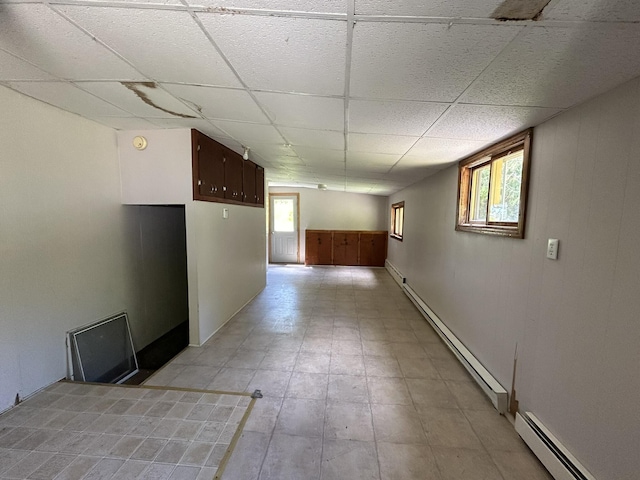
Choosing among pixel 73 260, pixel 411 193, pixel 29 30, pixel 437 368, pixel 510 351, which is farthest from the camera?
pixel 411 193

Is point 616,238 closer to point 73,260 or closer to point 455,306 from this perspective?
point 455,306

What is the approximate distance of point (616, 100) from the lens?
1.19 meters

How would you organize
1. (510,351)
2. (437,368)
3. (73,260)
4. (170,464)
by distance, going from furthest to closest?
(437,368), (73,260), (510,351), (170,464)

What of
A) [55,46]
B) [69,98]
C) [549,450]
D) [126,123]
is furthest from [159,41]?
[549,450]

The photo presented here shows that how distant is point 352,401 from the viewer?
1.97m

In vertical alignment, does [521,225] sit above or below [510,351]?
above

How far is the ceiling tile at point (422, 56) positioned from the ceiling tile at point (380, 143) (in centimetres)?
75

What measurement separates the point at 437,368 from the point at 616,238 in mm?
1740

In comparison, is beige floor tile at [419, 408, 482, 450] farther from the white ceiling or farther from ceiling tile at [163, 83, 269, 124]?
ceiling tile at [163, 83, 269, 124]

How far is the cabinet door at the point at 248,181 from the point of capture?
389 centimetres

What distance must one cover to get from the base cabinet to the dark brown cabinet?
353cm

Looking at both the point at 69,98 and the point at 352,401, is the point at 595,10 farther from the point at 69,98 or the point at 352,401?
the point at 69,98

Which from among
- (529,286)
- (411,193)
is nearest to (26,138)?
(529,286)

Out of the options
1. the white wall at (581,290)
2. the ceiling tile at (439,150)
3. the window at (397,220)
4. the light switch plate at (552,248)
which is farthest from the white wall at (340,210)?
the light switch plate at (552,248)
